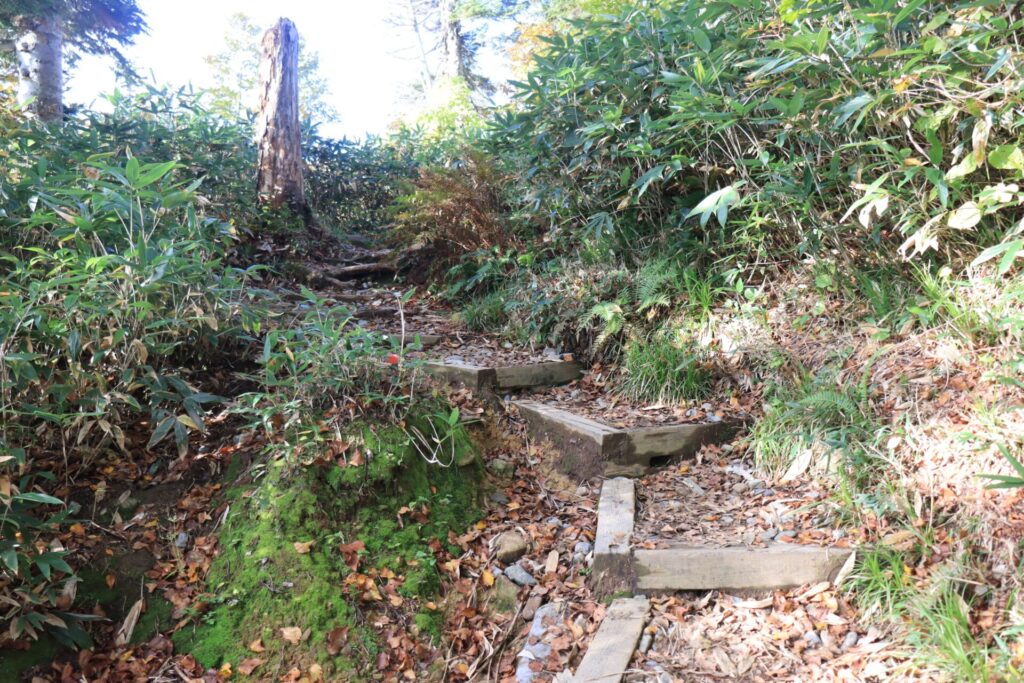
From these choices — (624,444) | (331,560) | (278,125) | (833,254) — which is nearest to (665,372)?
(624,444)

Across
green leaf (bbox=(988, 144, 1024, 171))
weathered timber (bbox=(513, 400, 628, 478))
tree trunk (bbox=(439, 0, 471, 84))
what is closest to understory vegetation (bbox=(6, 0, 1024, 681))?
green leaf (bbox=(988, 144, 1024, 171))

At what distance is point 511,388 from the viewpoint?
14.0ft

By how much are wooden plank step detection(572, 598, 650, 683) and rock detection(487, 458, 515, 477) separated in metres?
1.17

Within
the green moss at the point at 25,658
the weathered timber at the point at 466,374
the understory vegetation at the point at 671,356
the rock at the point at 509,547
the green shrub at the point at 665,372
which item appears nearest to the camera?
the green moss at the point at 25,658

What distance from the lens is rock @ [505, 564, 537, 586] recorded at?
2.80 metres

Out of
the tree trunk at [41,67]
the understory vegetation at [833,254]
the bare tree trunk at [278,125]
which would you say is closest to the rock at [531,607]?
the understory vegetation at [833,254]

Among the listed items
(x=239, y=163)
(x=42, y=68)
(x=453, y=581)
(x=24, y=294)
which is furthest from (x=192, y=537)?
(x=42, y=68)

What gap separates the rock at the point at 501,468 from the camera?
138 inches

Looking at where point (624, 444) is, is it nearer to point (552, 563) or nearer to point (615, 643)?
point (552, 563)

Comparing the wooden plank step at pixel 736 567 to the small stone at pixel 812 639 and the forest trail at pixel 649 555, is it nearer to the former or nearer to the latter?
the forest trail at pixel 649 555

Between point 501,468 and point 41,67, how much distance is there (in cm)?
802

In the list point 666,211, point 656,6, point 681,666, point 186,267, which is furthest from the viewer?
point 666,211

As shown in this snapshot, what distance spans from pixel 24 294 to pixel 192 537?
1.38m

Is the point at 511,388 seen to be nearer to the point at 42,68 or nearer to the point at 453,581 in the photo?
the point at 453,581
